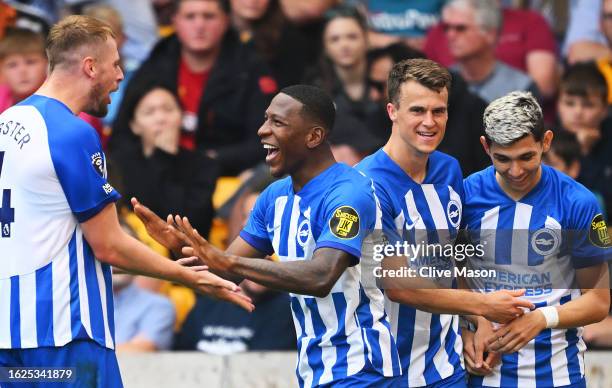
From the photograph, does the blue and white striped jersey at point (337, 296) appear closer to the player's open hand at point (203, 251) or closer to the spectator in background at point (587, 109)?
the player's open hand at point (203, 251)

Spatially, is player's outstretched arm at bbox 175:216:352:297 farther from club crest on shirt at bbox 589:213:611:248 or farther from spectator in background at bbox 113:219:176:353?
spectator in background at bbox 113:219:176:353

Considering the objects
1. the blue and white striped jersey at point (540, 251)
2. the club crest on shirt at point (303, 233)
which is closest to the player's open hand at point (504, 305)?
the blue and white striped jersey at point (540, 251)

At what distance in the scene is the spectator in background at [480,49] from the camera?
11.7m

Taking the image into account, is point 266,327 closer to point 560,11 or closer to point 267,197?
point 267,197

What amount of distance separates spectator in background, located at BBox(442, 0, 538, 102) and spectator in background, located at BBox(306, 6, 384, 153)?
32.3 inches

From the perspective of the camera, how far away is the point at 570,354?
7.35 metres

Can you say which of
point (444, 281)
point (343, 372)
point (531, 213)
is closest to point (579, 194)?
point (531, 213)

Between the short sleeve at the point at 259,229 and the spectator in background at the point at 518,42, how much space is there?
5.40 metres

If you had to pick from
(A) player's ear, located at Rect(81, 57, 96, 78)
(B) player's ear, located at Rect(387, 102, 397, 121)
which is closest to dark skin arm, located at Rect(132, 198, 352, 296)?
(A) player's ear, located at Rect(81, 57, 96, 78)

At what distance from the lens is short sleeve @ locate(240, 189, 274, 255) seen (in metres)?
7.14

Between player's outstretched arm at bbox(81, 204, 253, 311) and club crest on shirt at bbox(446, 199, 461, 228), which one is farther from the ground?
club crest on shirt at bbox(446, 199, 461, 228)

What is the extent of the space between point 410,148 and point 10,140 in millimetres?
2120

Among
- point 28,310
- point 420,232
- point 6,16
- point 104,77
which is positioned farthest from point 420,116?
point 6,16

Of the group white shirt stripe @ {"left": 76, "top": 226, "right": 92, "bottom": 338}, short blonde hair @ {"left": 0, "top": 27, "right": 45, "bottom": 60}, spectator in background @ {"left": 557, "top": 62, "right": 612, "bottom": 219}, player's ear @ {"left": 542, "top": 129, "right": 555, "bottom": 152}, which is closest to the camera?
white shirt stripe @ {"left": 76, "top": 226, "right": 92, "bottom": 338}
